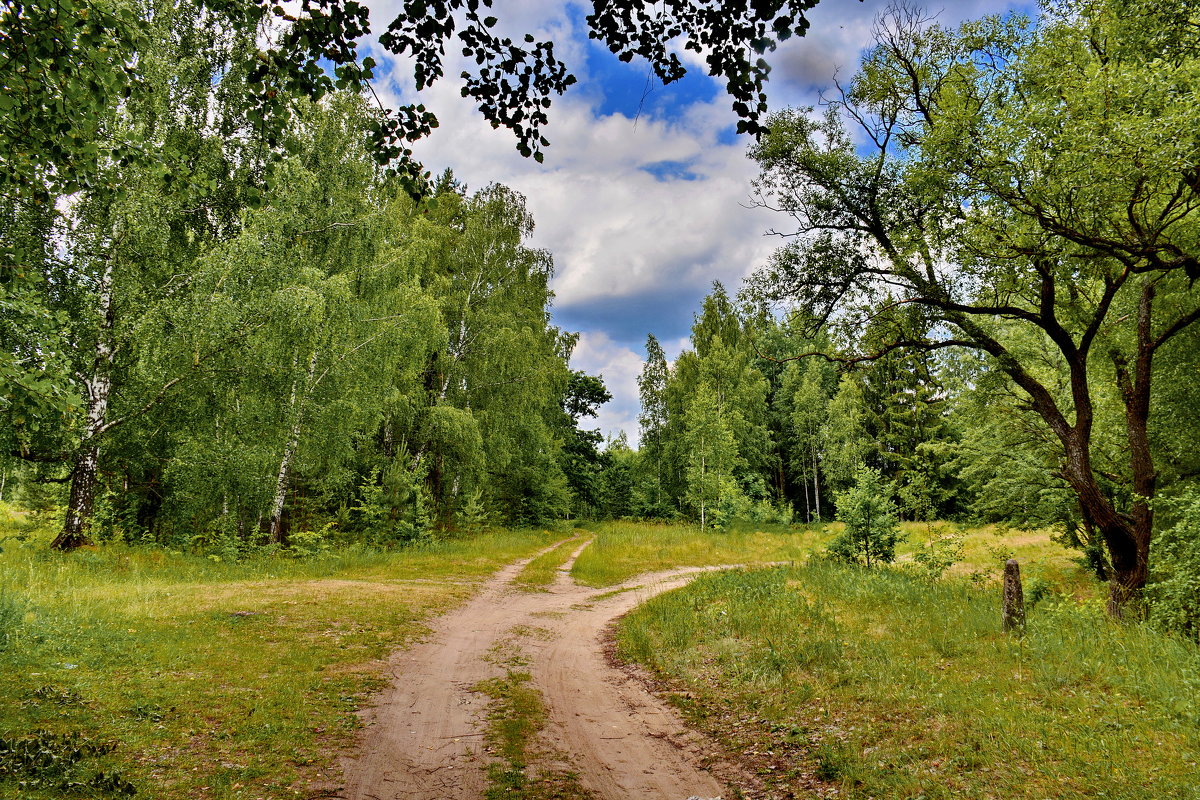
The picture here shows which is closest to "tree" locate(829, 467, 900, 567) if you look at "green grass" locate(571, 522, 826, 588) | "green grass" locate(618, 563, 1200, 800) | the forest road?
"green grass" locate(571, 522, 826, 588)

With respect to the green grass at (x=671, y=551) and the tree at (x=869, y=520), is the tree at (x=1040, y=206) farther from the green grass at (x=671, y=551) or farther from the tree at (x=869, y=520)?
the green grass at (x=671, y=551)

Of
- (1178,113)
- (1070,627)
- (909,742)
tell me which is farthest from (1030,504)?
(909,742)

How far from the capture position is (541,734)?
18.6 ft

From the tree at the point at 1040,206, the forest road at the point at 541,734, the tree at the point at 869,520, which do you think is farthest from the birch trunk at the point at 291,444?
the tree at the point at 869,520

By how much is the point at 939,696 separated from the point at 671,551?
711 inches

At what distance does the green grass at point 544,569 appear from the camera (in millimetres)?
15906

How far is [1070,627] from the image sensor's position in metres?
7.93

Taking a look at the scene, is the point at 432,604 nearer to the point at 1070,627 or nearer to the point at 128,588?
the point at 128,588

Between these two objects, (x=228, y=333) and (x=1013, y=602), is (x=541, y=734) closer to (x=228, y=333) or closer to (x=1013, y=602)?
(x=1013, y=602)

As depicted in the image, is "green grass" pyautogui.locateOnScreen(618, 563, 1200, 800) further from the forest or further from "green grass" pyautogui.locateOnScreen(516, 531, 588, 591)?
"green grass" pyautogui.locateOnScreen(516, 531, 588, 591)

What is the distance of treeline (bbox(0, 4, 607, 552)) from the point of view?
43.8 feet

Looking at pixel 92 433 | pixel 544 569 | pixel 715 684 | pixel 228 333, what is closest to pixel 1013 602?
pixel 715 684

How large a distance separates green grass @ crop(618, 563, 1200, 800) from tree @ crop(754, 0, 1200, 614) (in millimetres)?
4443

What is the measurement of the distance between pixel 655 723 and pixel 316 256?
17821 mm
